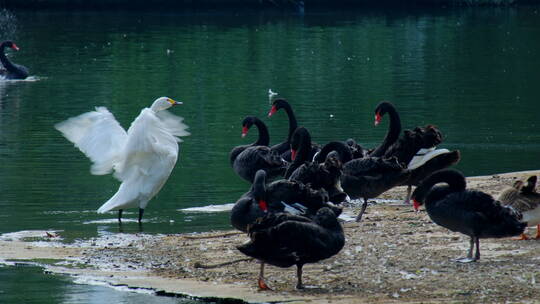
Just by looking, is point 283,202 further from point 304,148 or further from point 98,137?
point 98,137

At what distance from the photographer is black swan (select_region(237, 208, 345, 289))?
9414 millimetres

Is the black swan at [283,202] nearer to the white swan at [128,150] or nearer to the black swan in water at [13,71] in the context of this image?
the white swan at [128,150]

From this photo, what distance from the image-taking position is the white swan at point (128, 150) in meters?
13.8

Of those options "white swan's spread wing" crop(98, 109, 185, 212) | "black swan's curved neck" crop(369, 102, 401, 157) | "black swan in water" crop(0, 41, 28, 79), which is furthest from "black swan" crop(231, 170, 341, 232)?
"black swan in water" crop(0, 41, 28, 79)

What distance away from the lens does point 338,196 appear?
1219cm

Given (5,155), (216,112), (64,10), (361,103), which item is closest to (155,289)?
(5,155)

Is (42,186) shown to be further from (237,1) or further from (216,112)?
(237,1)

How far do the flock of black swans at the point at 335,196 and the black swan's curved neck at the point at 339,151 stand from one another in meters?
0.01

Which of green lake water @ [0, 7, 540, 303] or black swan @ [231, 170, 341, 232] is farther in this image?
green lake water @ [0, 7, 540, 303]

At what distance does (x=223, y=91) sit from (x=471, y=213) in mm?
20811

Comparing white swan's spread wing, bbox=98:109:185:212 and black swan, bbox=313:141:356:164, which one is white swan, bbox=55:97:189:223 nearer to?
white swan's spread wing, bbox=98:109:185:212

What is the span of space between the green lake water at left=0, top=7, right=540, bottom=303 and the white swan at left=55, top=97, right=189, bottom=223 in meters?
0.45

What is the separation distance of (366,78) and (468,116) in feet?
28.8

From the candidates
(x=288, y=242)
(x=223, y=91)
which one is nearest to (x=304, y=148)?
(x=288, y=242)
